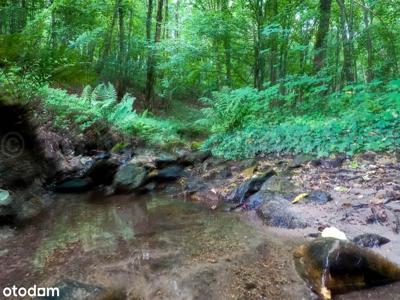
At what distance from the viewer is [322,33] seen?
31.1 feet

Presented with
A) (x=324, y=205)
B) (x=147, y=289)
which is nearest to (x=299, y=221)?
(x=324, y=205)

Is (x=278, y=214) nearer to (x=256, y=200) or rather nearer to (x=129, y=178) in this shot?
(x=256, y=200)

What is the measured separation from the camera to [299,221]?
14.2 feet

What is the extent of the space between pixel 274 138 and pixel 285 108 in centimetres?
179

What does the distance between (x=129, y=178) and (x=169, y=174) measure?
1.02 metres

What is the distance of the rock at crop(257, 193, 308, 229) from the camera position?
4363 mm

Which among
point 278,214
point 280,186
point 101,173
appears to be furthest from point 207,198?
point 101,173

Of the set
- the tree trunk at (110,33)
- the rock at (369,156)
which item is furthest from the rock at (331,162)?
the tree trunk at (110,33)

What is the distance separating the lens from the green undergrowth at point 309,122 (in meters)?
6.20

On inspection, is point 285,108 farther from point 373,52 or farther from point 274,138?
point 373,52

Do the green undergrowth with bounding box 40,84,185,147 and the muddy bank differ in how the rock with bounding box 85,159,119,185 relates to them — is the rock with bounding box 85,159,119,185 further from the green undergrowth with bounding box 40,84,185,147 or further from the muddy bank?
the muddy bank

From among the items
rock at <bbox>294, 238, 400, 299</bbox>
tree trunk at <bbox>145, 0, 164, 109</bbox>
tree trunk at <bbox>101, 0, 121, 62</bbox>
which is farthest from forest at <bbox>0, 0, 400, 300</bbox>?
tree trunk at <bbox>145, 0, 164, 109</bbox>

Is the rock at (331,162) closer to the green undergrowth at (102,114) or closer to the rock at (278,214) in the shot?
the rock at (278,214)
